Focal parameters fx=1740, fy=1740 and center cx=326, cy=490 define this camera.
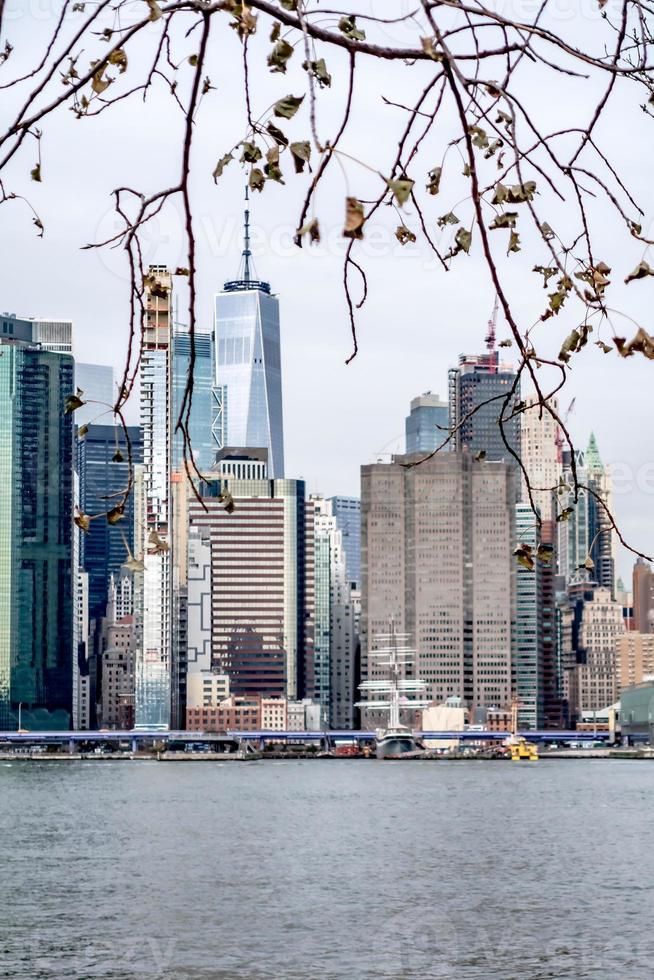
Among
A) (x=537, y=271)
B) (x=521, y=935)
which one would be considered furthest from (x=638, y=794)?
(x=537, y=271)

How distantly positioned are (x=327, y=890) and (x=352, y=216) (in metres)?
60.0

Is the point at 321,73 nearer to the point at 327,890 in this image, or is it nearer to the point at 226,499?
the point at 226,499

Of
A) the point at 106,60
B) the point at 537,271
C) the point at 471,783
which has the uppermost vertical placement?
the point at 106,60

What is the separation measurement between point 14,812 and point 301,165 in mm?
119755

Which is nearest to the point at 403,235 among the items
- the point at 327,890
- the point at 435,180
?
the point at 435,180

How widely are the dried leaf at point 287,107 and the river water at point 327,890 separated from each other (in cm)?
3749

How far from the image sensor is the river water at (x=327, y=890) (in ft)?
144

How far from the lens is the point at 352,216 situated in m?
3.95

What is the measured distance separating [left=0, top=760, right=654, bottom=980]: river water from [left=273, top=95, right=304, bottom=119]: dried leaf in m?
37.5

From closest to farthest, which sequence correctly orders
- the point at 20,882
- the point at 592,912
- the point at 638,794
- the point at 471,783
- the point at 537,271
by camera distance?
the point at 537,271 < the point at 592,912 < the point at 20,882 < the point at 638,794 < the point at 471,783

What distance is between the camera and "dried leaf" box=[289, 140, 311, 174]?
464 cm

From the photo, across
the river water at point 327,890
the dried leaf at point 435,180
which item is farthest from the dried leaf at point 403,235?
the river water at point 327,890

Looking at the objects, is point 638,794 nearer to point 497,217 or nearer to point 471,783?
point 471,783

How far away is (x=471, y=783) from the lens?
17075cm
